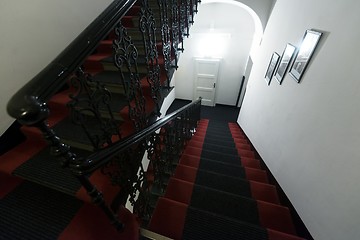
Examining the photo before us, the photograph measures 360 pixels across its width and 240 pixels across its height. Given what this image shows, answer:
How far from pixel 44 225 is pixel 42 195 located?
0.25 meters

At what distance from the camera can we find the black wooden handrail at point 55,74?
0.50 m

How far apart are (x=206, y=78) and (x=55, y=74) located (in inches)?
241

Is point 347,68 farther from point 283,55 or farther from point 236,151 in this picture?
point 236,151

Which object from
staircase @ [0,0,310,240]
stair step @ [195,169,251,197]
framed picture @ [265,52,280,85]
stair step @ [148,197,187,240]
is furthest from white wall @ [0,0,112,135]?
framed picture @ [265,52,280,85]

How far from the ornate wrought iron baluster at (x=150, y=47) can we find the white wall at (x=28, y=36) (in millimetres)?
1070

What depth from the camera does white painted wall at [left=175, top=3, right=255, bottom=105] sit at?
516 centimetres

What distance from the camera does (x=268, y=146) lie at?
8.28ft

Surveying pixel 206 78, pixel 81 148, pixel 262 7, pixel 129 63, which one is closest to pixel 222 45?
pixel 206 78

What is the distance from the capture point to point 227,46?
5641mm

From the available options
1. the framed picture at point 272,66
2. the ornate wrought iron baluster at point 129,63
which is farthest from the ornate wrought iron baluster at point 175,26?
the framed picture at point 272,66

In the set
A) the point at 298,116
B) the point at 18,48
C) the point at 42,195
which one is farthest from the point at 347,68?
the point at 18,48

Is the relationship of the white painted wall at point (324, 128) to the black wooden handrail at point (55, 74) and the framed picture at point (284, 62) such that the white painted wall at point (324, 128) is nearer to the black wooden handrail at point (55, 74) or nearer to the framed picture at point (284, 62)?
the framed picture at point (284, 62)

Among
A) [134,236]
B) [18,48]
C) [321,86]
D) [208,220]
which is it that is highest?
[18,48]

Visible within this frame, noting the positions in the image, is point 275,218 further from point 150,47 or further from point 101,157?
point 150,47
